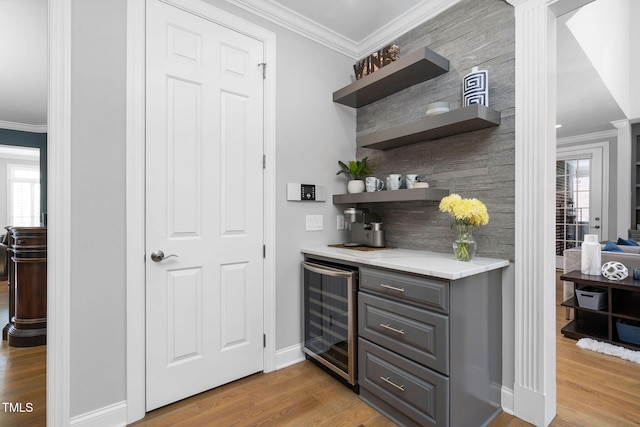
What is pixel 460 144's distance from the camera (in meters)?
2.03

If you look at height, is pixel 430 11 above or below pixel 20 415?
above

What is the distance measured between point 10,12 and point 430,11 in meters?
2.96

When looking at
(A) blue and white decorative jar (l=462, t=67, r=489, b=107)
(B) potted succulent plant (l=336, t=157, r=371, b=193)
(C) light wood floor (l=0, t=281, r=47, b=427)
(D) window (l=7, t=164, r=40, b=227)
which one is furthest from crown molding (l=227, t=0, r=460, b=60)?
(D) window (l=7, t=164, r=40, b=227)

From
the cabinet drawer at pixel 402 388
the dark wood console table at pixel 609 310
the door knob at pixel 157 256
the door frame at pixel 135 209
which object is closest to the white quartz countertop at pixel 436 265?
the cabinet drawer at pixel 402 388

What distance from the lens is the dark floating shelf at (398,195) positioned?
198 cm

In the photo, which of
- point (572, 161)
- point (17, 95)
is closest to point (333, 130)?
point (17, 95)

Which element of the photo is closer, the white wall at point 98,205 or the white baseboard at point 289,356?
the white wall at point 98,205

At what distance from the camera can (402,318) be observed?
1616 mm

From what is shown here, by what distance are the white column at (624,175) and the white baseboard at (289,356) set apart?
19.3 feet

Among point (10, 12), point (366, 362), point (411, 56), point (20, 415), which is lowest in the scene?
point (20, 415)

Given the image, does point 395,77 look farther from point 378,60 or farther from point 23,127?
point 23,127

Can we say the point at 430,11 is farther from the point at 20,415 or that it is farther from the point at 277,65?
the point at 20,415

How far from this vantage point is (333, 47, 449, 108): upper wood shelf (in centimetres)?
198

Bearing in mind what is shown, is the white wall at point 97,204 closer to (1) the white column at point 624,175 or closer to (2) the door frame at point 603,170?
(1) the white column at point 624,175
